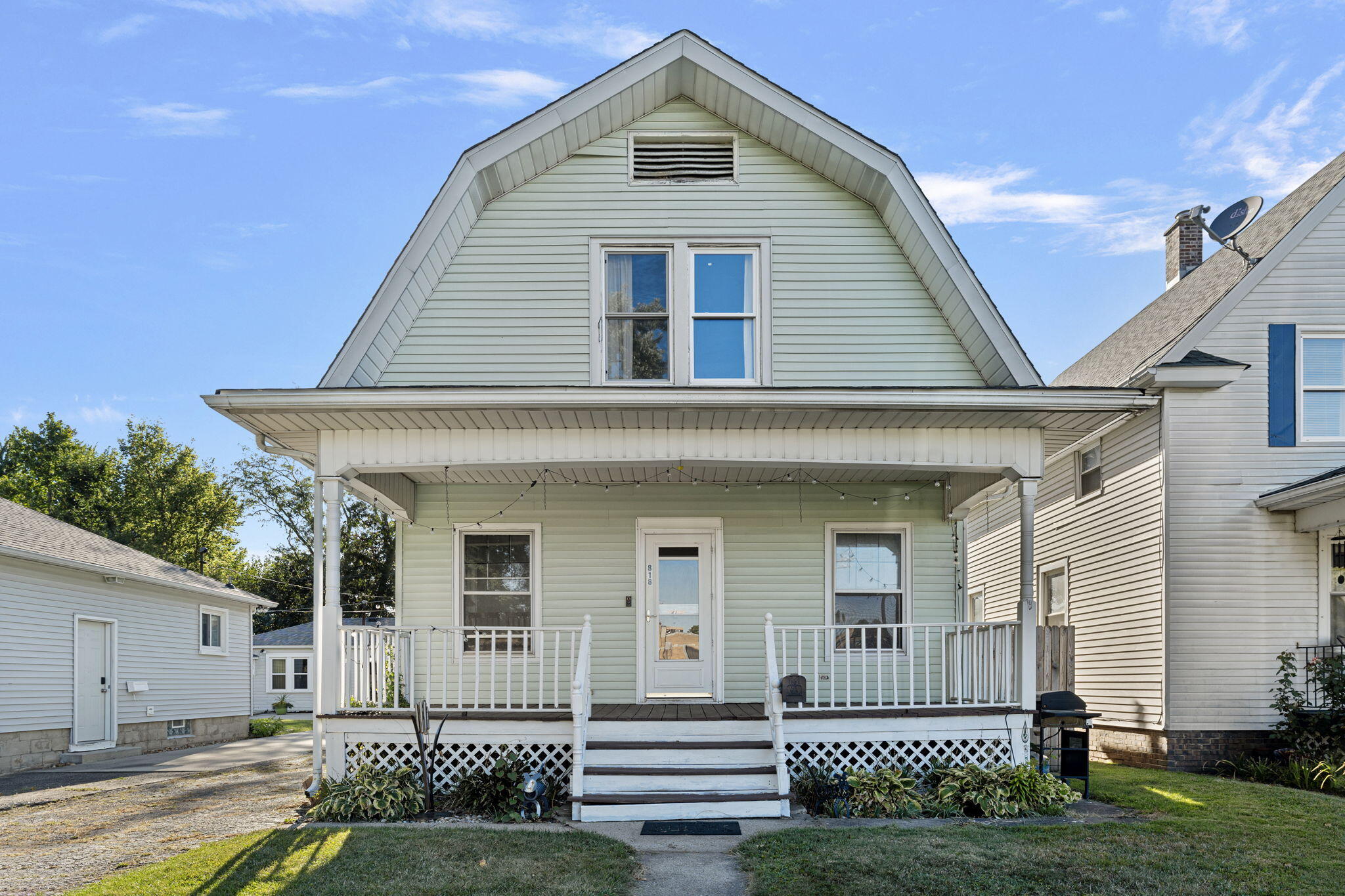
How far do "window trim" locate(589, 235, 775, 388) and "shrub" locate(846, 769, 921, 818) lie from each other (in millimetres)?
3974

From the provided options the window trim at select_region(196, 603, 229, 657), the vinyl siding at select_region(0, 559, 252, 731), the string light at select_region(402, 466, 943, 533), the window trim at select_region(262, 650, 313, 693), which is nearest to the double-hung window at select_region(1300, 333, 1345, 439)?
the string light at select_region(402, 466, 943, 533)

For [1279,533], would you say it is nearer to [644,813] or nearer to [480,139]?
[644,813]

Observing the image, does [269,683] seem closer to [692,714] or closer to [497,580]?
[497,580]

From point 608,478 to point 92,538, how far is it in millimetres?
11887

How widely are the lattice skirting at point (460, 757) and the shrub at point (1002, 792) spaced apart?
336cm

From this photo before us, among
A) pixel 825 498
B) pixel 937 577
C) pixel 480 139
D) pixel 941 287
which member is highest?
pixel 480 139

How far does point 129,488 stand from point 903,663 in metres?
31.8

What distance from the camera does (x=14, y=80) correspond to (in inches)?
776

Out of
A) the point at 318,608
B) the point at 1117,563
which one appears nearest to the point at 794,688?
the point at 318,608

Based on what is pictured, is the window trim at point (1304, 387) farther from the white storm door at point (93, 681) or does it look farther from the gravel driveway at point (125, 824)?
the white storm door at point (93, 681)

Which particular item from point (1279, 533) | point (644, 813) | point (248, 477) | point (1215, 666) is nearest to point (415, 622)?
point (644, 813)

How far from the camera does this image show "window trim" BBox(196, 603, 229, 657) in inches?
805

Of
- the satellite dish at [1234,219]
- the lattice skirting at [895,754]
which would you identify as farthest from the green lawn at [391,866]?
the satellite dish at [1234,219]

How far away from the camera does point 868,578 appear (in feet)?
38.5
